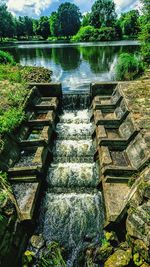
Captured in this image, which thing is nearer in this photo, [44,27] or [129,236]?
[129,236]

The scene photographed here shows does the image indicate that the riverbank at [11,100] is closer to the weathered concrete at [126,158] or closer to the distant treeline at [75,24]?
the weathered concrete at [126,158]

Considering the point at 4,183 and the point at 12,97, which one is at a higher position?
→ the point at 12,97

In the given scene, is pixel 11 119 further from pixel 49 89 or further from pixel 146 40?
pixel 146 40

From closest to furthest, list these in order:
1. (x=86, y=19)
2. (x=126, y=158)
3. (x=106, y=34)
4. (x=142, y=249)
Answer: (x=142, y=249)
(x=126, y=158)
(x=106, y=34)
(x=86, y=19)

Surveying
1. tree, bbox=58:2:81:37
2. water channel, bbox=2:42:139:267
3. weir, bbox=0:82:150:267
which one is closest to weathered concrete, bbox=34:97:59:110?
weir, bbox=0:82:150:267

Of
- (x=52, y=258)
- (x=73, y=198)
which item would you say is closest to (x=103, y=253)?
(x=52, y=258)

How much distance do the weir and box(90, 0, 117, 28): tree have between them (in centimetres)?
5803

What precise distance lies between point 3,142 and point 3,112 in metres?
2.26

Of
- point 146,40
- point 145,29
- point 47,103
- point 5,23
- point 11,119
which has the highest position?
point 5,23

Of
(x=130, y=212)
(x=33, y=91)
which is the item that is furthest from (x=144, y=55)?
(x=130, y=212)

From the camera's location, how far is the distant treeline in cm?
5394

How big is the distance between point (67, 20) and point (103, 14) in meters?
11.0

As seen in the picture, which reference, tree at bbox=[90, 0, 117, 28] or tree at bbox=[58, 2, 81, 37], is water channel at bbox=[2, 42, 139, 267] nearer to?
tree at bbox=[90, 0, 117, 28]

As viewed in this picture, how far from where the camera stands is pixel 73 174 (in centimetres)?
736
